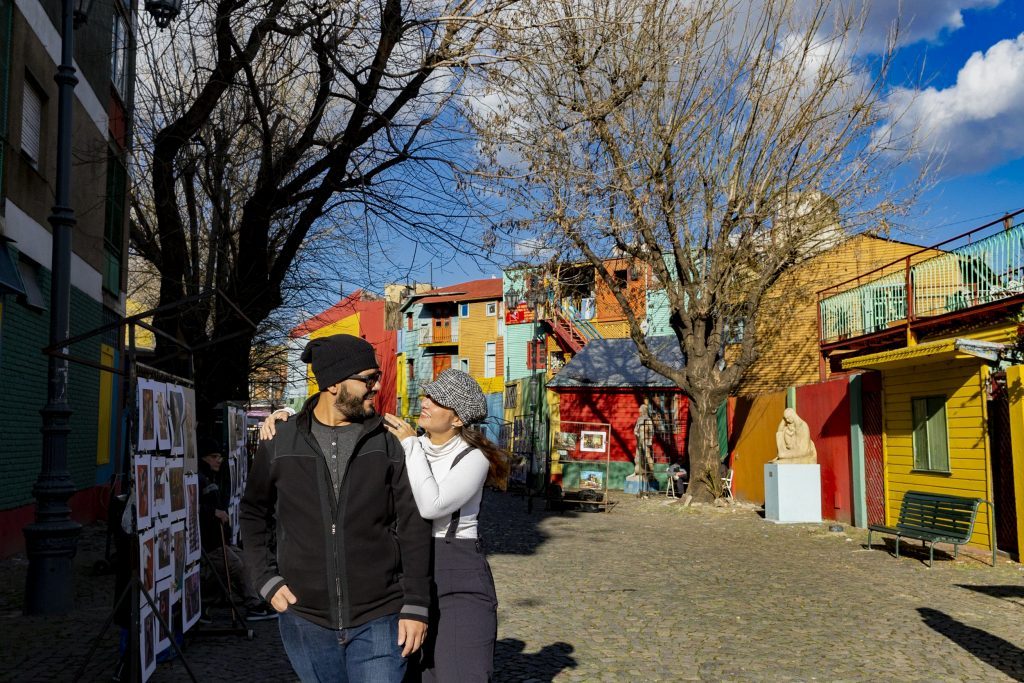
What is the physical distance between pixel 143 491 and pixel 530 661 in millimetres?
3085

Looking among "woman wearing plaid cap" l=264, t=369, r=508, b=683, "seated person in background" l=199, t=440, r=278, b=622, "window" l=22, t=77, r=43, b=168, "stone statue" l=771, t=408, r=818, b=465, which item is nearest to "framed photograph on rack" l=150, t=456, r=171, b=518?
"seated person in background" l=199, t=440, r=278, b=622

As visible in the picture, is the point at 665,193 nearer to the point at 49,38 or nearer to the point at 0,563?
the point at 49,38

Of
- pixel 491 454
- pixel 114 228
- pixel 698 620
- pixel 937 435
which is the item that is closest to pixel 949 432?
pixel 937 435

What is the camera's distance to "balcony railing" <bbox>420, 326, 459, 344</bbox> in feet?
201

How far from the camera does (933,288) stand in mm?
19516

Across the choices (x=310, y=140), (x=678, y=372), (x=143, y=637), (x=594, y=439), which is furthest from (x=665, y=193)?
(x=143, y=637)

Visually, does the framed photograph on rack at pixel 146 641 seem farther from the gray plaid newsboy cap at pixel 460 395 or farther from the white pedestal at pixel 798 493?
the white pedestal at pixel 798 493

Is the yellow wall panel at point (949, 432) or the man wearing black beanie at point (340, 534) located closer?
the man wearing black beanie at point (340, 534)

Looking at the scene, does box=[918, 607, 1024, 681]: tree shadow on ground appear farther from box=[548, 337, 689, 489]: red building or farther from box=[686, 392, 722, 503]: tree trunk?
box=[548, 337, 689, 489]: red building

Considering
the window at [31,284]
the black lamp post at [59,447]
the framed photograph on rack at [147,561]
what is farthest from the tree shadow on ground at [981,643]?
the window at [31,284]

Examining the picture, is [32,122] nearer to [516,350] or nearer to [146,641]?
[146,641]

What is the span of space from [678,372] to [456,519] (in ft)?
63.8

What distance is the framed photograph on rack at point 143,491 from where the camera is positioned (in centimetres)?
573

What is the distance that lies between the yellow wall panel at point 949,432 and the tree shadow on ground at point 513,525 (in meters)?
6.33
